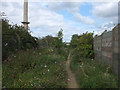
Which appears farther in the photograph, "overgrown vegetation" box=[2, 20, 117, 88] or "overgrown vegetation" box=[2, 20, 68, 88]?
"overgrown vegetation" box=[2, 20, 68, 88]

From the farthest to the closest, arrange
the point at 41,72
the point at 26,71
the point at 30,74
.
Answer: the point at 26,71 → the point at 41,72 → the point at 30,74

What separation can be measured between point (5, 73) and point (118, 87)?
3539 mm

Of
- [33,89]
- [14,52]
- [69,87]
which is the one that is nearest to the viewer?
[33,89]

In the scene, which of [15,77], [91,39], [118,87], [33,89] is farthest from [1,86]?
[91,39]

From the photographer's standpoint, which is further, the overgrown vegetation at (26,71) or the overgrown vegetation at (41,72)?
the overgrown vegetation at (26,71)

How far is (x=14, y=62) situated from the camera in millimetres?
4824

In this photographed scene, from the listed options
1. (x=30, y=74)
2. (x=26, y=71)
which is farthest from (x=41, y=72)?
(x=26, y=71)

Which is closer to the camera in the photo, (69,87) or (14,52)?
(69,87)

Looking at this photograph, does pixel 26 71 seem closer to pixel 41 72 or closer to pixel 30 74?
pixel 30 74

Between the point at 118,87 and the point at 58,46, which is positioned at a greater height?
the point at 58,46

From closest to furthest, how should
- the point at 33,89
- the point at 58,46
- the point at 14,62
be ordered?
the point at 33,89 < the point at 14,62 < the point at 58,46

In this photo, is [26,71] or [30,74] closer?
[30,74]

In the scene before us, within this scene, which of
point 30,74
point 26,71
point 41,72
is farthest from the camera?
point 26,71

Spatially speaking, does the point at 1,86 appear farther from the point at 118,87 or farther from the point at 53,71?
the point at 118,87
